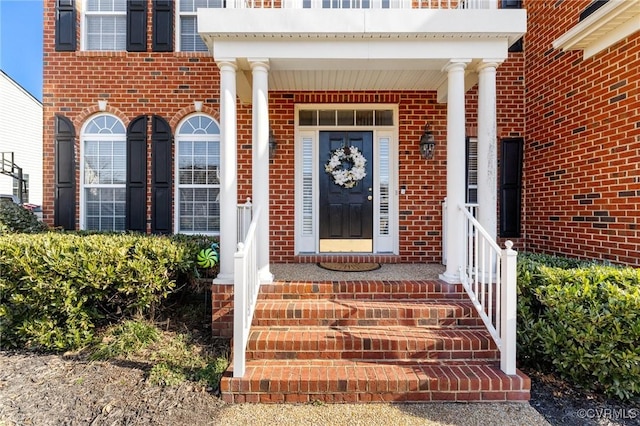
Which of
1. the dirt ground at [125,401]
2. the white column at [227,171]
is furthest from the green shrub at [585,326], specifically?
the white column at [227,171]

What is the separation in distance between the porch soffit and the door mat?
2661mm

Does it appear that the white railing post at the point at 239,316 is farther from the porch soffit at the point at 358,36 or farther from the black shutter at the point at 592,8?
the black shutter at the point at 592,8

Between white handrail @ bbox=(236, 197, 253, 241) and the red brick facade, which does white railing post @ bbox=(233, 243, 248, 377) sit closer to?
white handrail @ bbox=(236, 197, 253, 241)

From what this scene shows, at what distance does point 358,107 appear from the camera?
222 inches

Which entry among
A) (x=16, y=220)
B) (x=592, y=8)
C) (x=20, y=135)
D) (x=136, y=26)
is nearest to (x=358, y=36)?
(x=592, y=8)

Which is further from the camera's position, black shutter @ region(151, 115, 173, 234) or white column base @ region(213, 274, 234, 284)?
black shutter @ region(151, 115, 173, 234)

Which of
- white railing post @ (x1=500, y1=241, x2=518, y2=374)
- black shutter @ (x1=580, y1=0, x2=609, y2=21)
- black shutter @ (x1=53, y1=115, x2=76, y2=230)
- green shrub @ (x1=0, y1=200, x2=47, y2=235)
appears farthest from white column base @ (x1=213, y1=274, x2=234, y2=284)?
black shutter @ (x1=580, y1=0, x2=609, y2=21)

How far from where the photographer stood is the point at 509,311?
10.1 feet

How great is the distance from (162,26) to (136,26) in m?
0.43

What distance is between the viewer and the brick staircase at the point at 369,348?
288cm

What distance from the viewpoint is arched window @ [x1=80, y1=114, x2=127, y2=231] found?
18.5 ft

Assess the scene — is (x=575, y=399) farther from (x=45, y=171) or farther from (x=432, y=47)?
(x=45, y=171)

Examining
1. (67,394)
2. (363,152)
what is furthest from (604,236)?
(67,394)

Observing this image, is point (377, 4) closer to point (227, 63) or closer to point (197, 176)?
point (227, 63)
